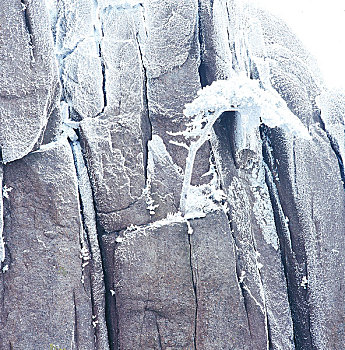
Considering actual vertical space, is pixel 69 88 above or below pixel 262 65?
below

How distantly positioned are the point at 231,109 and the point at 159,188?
82 centimetres

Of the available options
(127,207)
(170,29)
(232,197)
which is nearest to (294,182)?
(232,197)

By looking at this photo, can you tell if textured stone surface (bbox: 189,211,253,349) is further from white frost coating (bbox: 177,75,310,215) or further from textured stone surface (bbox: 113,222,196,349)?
white frost coating (bbox: 177,75,310,215)

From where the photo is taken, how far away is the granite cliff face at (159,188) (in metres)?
2.87

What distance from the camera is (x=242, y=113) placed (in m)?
3.09

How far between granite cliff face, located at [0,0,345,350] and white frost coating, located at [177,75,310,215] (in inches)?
0.4

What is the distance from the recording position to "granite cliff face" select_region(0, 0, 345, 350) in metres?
2.87

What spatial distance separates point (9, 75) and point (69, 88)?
1.50ft

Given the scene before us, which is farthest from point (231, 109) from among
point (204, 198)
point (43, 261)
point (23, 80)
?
point (43, 261)

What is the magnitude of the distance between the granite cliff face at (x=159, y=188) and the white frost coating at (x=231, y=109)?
0.04 ft

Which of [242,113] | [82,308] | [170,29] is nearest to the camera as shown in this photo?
[82,308]

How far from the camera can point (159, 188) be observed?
3068 mm

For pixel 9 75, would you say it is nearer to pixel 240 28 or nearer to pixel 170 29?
pixel 170 29

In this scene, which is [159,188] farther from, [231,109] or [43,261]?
[43,261]
